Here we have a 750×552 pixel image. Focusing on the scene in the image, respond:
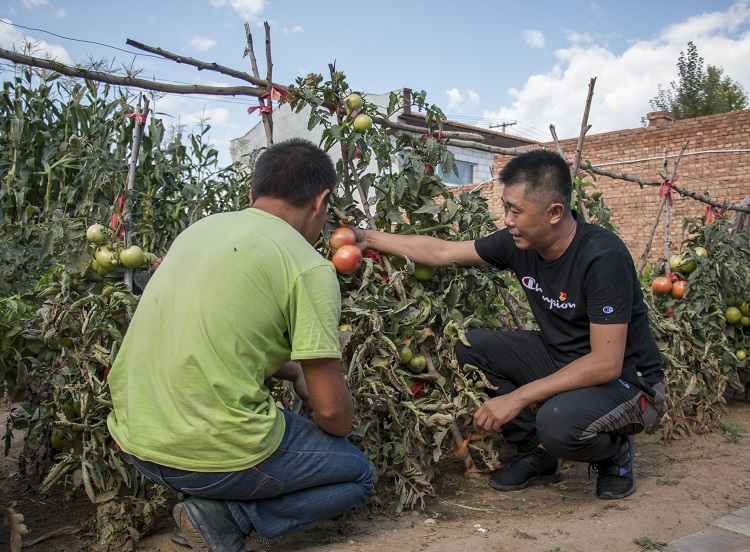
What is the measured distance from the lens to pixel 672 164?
11.8 m

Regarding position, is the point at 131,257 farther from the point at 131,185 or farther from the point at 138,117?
the point at 138,117

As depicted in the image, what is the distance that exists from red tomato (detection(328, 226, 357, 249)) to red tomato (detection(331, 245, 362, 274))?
0.16ft

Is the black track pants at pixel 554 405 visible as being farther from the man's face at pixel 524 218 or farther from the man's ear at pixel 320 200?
the man's ear at pixel 320 200

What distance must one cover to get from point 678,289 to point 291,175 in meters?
2.94

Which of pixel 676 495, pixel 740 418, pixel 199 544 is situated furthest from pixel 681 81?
pixel 199 544

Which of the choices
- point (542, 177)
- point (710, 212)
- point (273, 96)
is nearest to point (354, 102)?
point (273, 96)

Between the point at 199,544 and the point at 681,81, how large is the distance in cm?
2494

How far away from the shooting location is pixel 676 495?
2809 millimetres

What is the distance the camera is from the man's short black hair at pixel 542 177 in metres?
2.66

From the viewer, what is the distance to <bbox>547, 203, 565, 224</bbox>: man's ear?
105 inches

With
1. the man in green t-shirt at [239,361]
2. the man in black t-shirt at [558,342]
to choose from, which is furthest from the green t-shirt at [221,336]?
the man in black t-shirt at [558,342]

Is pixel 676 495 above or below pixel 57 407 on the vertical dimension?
below

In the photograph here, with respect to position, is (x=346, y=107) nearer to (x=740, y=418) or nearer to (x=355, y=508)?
(x=355, y=508)

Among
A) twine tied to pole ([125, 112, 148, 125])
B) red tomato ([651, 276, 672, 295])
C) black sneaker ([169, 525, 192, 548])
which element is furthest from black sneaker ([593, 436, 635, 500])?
twine tied to pole ([125, 112, 148, 125])
